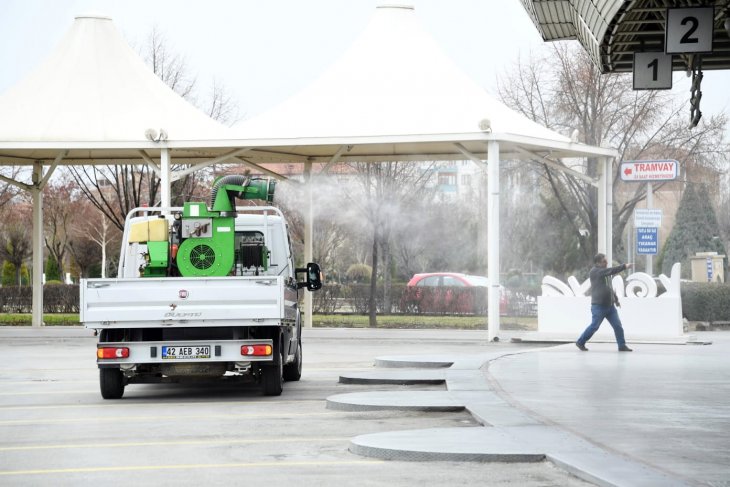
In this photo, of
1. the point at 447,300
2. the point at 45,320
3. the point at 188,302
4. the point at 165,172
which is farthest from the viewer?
the point at 447,300

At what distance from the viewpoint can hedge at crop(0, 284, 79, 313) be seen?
155ft

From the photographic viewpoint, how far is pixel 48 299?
156ft

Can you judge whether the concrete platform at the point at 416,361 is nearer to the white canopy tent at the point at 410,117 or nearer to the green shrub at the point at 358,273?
the white canopy tent at the point at 410,117

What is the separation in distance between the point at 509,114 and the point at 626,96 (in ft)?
48.3

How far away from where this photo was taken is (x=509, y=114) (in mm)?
30250

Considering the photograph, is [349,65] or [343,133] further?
[349,65]

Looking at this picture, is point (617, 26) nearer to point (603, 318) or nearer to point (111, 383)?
point (111, 383)

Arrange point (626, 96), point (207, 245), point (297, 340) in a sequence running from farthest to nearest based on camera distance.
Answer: point (626, 96) < point (297, 340) < point (207, 245)

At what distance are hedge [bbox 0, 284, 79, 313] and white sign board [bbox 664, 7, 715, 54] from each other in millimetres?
35566

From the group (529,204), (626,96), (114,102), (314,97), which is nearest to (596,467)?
(314,97)

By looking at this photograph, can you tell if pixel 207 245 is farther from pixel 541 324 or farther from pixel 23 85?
pixel 23 85

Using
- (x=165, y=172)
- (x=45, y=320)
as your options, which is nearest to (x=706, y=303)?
(x=165, y=172)

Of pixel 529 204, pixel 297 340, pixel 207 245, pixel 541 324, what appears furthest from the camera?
pixel 529 204

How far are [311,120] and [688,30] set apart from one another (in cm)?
1678
